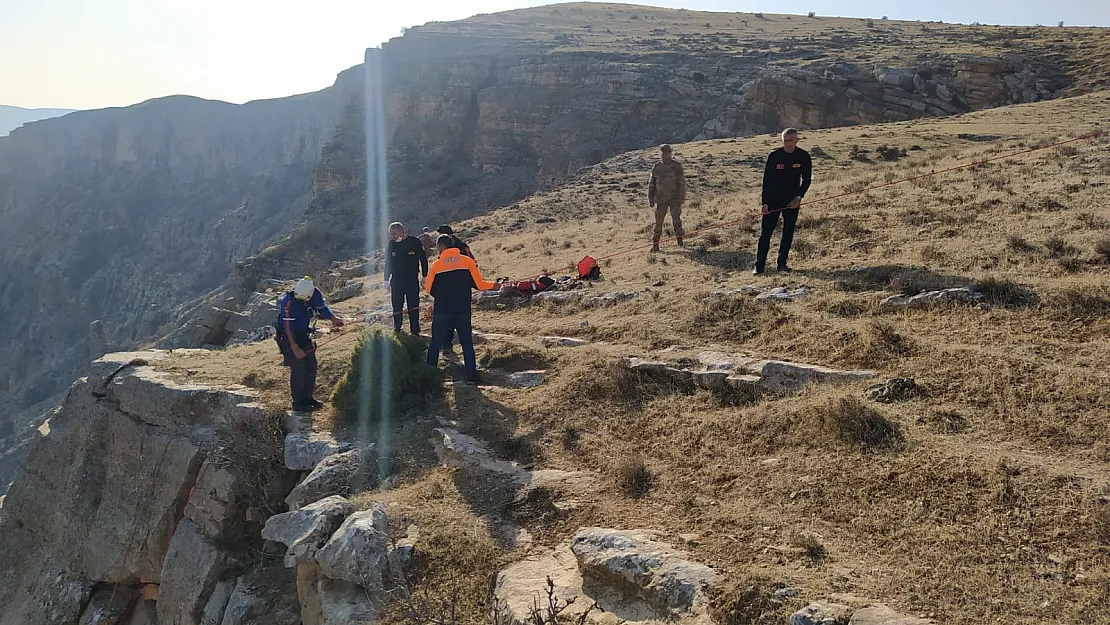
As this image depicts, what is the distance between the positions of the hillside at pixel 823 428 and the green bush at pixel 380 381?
0.22m

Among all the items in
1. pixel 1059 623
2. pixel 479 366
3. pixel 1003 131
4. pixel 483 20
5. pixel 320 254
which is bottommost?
pixel 320 254

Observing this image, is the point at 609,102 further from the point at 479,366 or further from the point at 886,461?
the point at 886,461

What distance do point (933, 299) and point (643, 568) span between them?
466cm

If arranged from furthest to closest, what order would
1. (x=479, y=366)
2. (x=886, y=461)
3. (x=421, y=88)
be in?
(x=421, y=88) → (x=479, y=366) → (x=886, y=461)

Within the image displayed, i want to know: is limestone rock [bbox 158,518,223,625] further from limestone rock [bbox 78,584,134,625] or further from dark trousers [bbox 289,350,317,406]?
dark trousers [bbox 289,350,317,406]

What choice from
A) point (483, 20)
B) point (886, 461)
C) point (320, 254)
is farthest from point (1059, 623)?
point (483, 20)

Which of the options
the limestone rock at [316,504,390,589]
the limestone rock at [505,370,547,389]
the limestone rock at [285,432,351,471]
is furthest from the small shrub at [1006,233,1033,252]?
the limestone rock at [285,432,351,471]

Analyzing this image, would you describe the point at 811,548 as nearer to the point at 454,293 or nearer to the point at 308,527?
the point at 308,527

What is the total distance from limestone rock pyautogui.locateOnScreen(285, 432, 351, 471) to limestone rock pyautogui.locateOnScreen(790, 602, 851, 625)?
17.1ft

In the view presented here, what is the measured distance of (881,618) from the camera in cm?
328

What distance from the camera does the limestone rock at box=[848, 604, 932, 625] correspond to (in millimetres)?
3238

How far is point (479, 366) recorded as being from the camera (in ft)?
29.9

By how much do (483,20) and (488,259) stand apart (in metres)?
55.6

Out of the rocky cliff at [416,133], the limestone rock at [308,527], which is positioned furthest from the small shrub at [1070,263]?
the rocky cliff at [416,133]
